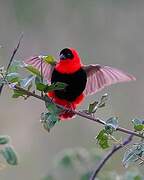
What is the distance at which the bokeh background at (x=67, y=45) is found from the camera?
244 inches

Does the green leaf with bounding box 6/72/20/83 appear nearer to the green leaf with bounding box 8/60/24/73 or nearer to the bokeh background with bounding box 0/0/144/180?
the green leaf with bounding box 8/60/24/73

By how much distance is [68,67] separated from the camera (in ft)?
10.8

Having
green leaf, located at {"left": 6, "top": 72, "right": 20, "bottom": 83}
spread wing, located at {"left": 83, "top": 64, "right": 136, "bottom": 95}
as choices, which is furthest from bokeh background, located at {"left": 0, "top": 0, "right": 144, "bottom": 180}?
green leaf, located at {"left": 6, "top": 72, "right": 20, "bottom": 83}

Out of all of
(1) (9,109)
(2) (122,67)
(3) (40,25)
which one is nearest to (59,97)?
(1) (9,109)

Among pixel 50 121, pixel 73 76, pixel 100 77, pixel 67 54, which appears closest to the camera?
pixel 50 121

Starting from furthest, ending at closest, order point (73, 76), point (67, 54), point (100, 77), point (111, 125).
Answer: point (100, 77) < point (67, 54) < point (73, 76) < point (111, 125)

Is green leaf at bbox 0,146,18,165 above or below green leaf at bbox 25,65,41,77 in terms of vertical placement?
below

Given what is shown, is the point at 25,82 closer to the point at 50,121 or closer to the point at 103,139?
the point at 50,121

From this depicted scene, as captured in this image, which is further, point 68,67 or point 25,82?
point 68,67

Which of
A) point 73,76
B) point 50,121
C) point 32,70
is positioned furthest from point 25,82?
point 73,76

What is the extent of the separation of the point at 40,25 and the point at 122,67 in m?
1.02

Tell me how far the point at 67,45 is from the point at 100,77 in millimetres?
3591

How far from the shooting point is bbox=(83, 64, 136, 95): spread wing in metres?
3.41

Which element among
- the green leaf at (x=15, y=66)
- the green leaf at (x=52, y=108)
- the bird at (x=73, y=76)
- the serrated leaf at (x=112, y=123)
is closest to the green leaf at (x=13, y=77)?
the green leaf at (x=15, y=66)
